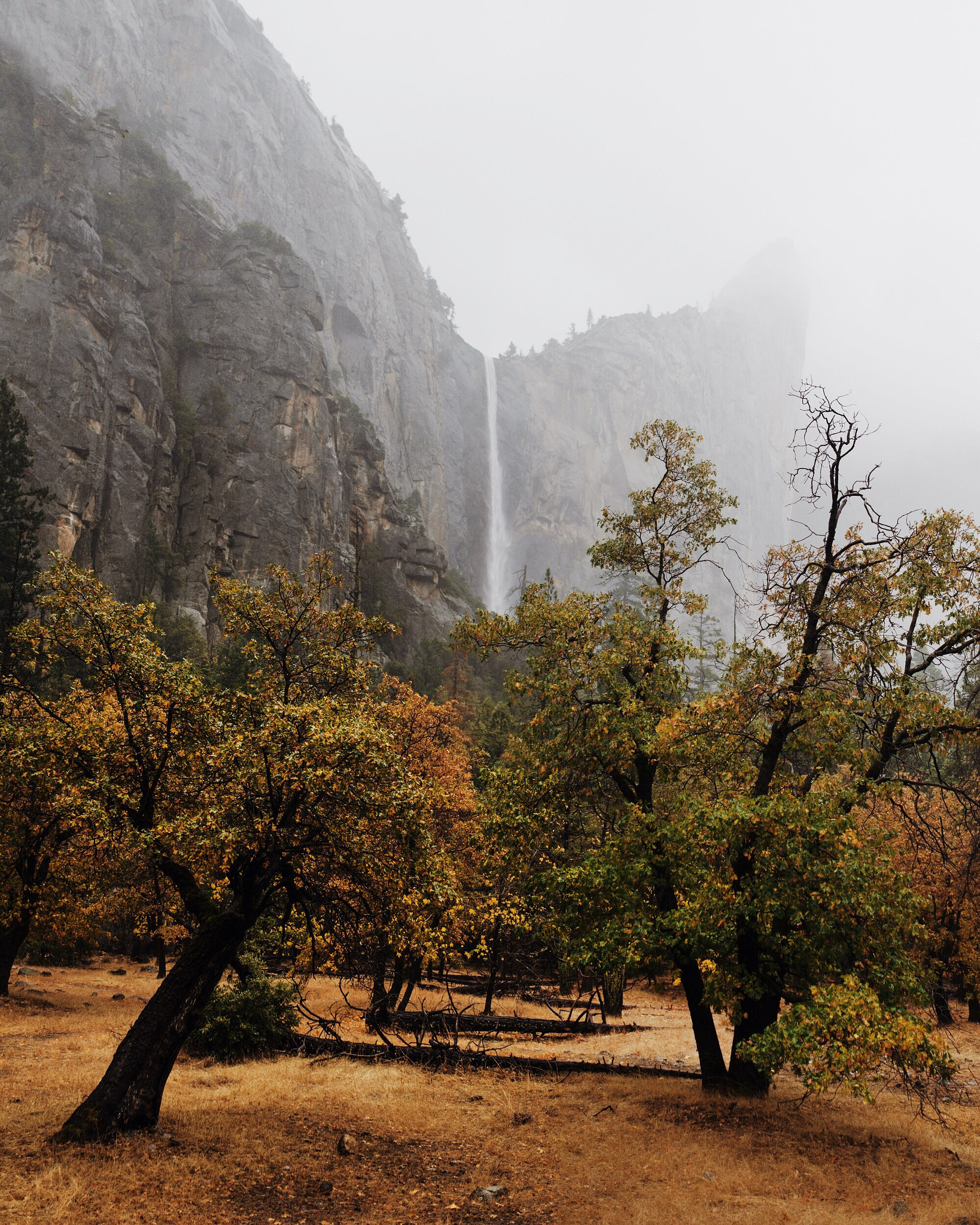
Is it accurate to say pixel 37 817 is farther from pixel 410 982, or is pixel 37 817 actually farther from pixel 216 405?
pixel 216 405

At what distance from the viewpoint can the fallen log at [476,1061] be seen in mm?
15398

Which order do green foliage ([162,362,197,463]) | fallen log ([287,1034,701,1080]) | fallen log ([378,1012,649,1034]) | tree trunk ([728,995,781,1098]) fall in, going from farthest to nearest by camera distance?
1. green foliage ([162,362,197,463])
2. fallen log ([378,1012,649,1034])
3. fallen log ([287,1034,701,1080])
4. tree trunk ([728,995,781,1098])

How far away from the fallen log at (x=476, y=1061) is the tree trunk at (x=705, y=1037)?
240 centimetres

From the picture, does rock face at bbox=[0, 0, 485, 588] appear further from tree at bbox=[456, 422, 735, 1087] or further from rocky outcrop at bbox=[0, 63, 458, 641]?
tree at bbox=[456, 422, 735, 1087]

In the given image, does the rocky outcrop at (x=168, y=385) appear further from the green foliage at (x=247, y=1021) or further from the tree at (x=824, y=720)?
the tree at (x=824, y=720)

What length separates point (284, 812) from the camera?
33.9 ft

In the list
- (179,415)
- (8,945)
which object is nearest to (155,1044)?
(8,945)

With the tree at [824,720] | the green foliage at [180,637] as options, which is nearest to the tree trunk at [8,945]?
the tree at [824,720]

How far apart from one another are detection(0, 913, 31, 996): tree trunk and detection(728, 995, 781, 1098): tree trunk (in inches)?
718

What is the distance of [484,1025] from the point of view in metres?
18.7

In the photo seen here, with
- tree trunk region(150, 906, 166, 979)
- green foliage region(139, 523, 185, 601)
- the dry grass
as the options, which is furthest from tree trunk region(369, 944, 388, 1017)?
green foliage region(139, 523, 185, 601)

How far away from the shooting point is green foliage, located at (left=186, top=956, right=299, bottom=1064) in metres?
15.5

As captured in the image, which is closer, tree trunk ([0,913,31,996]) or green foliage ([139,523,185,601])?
tree trunk ([0,913,31,996])

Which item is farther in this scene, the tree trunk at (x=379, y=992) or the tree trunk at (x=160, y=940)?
the tree trunk at (x=160, y=940)
